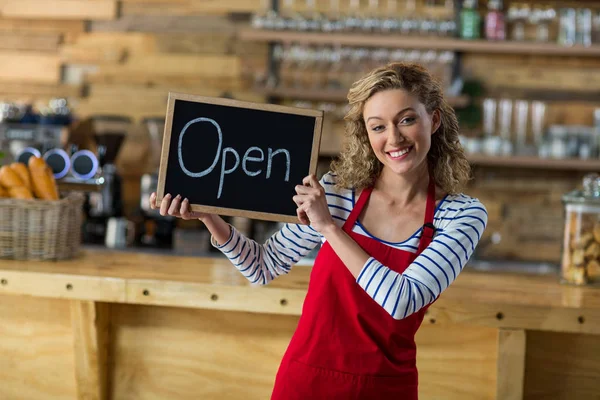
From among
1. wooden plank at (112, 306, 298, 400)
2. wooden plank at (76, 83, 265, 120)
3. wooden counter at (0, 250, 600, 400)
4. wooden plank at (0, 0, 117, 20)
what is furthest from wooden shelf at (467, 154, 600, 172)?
wooden plank at (112, 306, 298, 400)

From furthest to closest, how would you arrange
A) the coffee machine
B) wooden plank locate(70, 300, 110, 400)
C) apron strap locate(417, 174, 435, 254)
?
1. the coffee machine
2. wooden plank locate(70, 300, 110, 400)
3. apron strap locate(417, 174, 435, 254)

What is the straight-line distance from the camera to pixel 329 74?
4926 mm

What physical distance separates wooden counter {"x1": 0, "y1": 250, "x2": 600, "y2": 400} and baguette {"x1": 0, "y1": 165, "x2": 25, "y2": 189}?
249 millimetres

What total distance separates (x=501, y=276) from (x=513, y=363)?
22.6 inches

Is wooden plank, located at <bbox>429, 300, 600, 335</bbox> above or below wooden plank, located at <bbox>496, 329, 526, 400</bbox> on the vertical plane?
above

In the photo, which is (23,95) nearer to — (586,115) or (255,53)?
(255,53)

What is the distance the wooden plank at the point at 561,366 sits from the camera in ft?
7.44

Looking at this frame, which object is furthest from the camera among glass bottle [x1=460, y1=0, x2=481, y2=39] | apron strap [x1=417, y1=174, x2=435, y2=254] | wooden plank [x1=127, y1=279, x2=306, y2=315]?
glass bottle [x1=460, y1=0, x2=481, y2=39]

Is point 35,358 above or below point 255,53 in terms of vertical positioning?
below

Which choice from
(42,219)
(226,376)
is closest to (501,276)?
(226,376)

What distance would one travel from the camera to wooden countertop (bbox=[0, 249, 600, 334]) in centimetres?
215

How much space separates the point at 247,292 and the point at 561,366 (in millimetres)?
858

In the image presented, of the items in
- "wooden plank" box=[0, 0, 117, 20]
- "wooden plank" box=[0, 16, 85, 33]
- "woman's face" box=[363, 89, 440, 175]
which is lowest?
"woman's face" box=[363, 89, 440, 175]

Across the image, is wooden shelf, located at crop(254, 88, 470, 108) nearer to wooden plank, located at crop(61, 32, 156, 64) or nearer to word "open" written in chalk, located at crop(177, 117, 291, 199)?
wooden plank, located at crop(61, 32, 156, 64)
